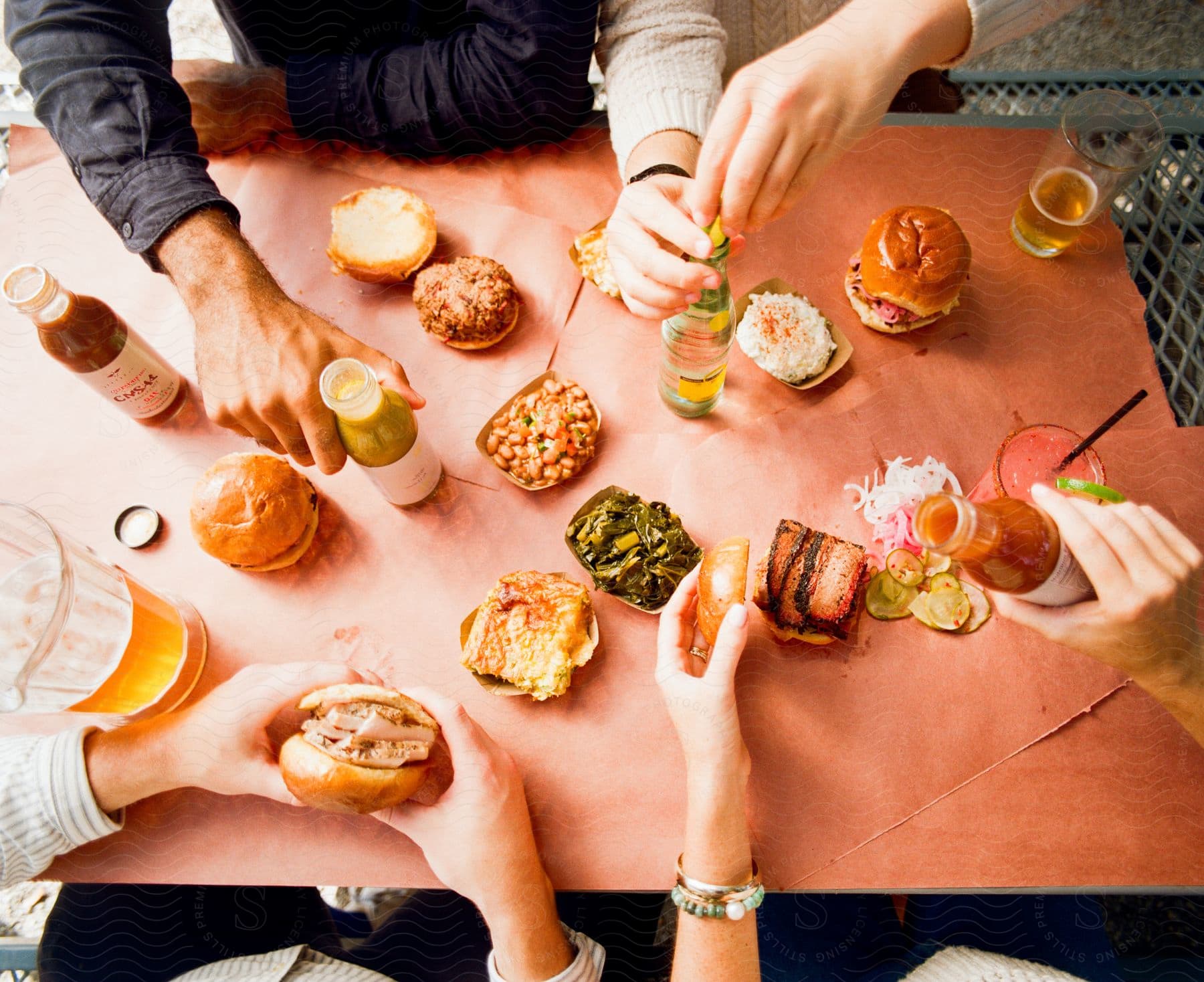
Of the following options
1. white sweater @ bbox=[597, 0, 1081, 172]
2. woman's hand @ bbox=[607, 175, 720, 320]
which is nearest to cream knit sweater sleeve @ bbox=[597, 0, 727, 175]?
white sweater @ bbox=[597, 0, 1081, 172]

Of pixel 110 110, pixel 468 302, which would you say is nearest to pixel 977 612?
pixel 468 302

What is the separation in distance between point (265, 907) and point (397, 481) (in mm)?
796

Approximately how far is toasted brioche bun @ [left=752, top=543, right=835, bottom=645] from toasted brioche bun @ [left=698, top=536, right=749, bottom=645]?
0.25ft

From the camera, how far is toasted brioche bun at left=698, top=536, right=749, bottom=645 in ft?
3.51

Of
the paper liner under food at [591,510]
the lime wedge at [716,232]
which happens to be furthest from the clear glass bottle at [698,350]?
the paper liner under food at [591,510]

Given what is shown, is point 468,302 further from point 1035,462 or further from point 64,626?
point 1035,462

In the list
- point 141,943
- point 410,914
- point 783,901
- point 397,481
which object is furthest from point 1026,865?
point 141,943

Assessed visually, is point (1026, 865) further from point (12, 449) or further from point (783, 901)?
point (12, 449)

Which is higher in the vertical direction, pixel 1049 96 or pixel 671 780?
pixel 1049 96

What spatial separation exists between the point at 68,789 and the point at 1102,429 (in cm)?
162

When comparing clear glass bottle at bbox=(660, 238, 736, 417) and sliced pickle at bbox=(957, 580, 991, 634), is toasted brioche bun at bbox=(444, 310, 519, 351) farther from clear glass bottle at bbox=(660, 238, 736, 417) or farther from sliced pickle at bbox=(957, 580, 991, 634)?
sliced pickle at bbox=(957, 580, 991, 634)

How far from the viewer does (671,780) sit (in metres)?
1.15

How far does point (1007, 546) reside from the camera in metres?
0.89

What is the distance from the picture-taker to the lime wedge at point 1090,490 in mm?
1043
